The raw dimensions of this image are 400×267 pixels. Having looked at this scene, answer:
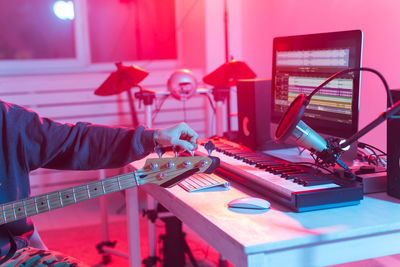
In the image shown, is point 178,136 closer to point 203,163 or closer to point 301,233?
point 203,163

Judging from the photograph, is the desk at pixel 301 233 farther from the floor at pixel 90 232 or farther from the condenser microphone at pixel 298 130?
the floor at pixel 90 232

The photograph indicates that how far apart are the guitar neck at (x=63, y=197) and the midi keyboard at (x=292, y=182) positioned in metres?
0.34

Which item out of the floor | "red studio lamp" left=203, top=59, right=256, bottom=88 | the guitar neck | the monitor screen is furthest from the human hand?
the floor

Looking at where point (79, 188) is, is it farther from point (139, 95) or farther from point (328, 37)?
point (139, 95)

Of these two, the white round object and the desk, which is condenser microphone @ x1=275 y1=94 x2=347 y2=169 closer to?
the desk

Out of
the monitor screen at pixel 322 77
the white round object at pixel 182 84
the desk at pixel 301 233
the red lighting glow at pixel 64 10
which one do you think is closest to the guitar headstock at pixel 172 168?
the desk at pixel 301 233

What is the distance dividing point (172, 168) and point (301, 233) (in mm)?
441

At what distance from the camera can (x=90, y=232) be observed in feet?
9.96

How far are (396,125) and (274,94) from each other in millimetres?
604

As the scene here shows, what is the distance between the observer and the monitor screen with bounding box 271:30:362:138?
4.49ft

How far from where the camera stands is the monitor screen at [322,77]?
1369 millimetres

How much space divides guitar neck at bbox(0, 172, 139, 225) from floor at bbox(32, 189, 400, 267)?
117 cm

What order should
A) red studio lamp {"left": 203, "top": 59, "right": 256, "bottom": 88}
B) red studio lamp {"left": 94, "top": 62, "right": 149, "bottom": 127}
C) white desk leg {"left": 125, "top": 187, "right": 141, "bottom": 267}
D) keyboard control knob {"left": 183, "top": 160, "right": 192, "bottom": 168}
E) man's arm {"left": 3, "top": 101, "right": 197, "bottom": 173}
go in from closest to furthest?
keyboard control knob {"left": 183, "top": 160, "right": 192, "bottom": 168}
man's arm {"left": 3, "top": 101, "right": 197, "bottom": 173}
white desk leg {"left": 125, "top": 187, "right": 141, "bottom": 267}
red studio lamp {"left": 203, "top": 59, "right": 256, "bottom": 88}
red studio lamp {"left": 94, "top": 62, "right": 149, "bottom": 127}

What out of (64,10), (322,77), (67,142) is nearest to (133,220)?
(67,142)
